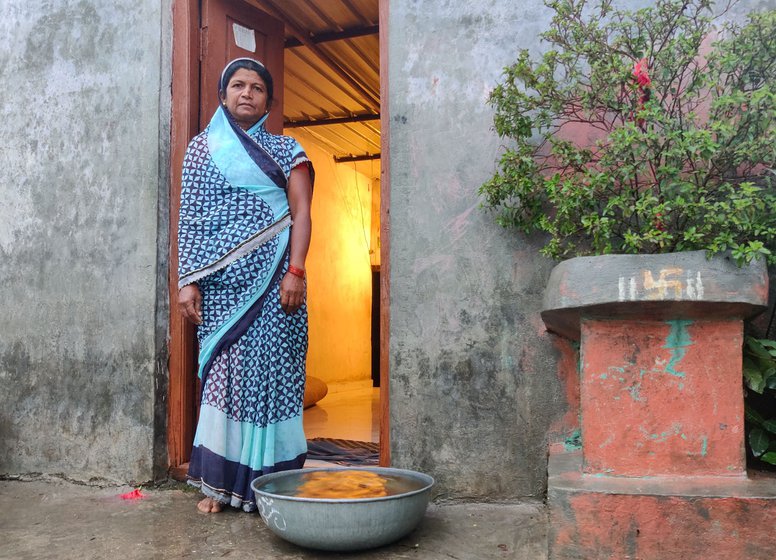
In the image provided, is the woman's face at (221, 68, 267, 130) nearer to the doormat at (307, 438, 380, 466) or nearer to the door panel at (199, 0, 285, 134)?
the door panel at (199, 0, 285, 134)

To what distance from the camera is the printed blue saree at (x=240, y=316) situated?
10.1 feet

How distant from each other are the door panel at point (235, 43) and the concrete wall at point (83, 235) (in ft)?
0.71

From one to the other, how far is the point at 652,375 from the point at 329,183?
719cm

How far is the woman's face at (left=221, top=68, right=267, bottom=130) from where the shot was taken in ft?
10.6

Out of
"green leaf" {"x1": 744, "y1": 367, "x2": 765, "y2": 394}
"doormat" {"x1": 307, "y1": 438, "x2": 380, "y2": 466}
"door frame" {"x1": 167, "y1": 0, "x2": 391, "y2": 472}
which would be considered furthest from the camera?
"doormat" {"x1": 307, "y1": 438, "x2": 380, "y2": 466}

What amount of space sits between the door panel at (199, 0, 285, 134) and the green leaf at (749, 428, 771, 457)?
282cm

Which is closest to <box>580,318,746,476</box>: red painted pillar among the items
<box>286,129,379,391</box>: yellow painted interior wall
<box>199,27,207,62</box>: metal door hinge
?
<box>199,27,207,62</box>: metal door hinge

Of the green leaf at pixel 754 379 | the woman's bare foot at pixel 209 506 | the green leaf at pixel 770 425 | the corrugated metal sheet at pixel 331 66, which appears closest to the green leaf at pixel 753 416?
the green leaf at pixel 770 425

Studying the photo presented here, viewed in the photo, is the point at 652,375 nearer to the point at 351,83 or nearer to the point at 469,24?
the point at 469,24

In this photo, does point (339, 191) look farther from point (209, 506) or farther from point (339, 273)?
point (209, 506)

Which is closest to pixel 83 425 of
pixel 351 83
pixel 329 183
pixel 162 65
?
pixel 162 65

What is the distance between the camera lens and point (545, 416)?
9.79 feet

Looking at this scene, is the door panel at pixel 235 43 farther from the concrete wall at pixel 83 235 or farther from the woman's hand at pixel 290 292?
the woman's hand at pixel 290 292

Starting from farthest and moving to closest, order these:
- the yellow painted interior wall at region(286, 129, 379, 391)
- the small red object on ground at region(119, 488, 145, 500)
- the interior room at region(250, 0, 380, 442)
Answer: the yellow painted interior wall at region(286, 129, 379, 391)
the interior room at region(250, 0, 380, 442)
the small red object on ground at region(119, 488, 145, 500)
